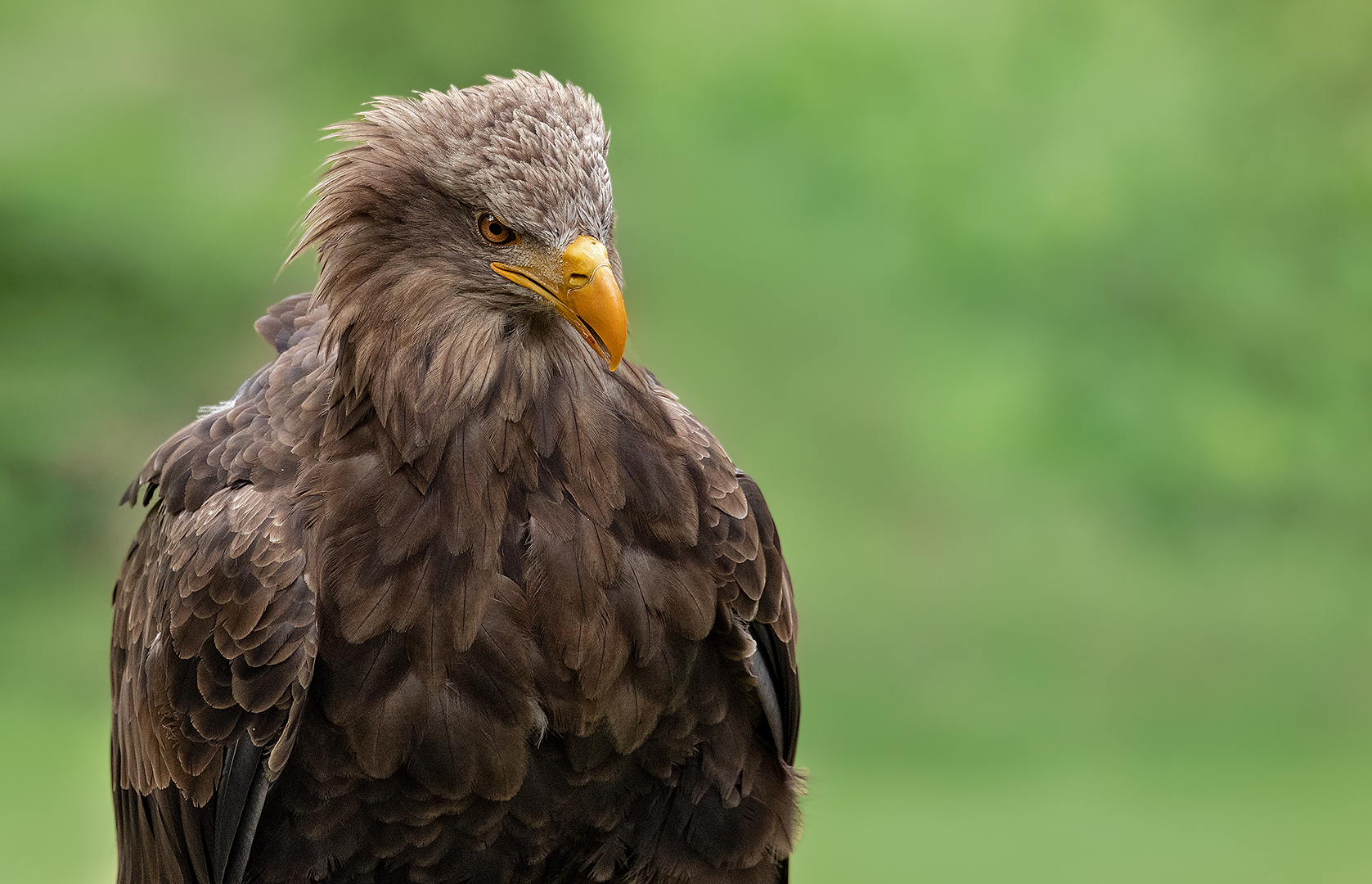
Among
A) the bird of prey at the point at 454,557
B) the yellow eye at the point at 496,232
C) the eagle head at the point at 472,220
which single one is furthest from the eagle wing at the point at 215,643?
the yellow eye at the point at 496,232

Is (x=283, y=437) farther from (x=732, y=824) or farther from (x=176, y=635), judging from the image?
(x=732, y=824)

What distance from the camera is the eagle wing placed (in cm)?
296

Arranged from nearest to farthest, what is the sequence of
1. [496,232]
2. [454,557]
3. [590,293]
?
[590,293]
[496,232]
[454,557]

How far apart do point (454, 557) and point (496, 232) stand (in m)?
0.68

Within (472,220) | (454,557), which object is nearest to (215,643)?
(454,557)

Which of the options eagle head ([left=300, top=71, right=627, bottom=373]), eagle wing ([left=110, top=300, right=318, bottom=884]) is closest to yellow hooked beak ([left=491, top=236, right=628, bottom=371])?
eagle head ([left=300, top=71, right=627, bottom=373])

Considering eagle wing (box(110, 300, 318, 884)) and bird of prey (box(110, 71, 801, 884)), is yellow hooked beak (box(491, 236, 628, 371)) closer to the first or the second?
bird of prey (box(110, 71, 801, 884))

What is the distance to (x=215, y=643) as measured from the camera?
305 cm

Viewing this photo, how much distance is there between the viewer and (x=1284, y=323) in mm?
6844

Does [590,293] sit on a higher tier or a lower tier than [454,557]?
higher

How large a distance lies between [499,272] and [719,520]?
0.77 meters

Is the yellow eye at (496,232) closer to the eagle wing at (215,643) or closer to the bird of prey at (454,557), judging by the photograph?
the bird of prey at (454,557)

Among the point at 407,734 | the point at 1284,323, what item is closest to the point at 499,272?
the point at 407,734

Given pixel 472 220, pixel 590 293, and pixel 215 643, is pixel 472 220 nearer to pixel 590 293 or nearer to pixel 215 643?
pixel 590 293
